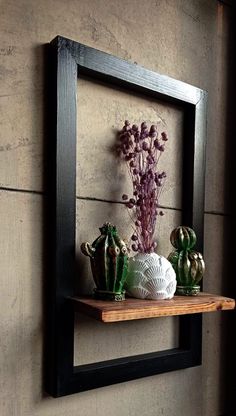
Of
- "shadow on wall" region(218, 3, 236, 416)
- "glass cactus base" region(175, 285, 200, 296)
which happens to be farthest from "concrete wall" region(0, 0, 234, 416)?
"glass cactus base" region(175, 285, 200, 296)

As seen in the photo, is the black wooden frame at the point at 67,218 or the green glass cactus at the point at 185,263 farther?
the green glass cactus at the point at 185,263

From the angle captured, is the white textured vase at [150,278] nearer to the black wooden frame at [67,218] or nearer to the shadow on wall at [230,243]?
the black wooden frame at [67,218]

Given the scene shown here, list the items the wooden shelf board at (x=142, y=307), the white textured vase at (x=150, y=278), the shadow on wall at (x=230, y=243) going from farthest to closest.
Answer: the shadow on wall at (x=230, y=243) → the white textured vase at (x=150, y=278) → the wooden shelf board at (x=142, y=307)

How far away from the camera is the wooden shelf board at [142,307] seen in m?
0.77

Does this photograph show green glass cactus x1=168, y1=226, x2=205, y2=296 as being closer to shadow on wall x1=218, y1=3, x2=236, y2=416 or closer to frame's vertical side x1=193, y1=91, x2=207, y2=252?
frame's vertical side x1=193, y1=91, x2=207, y2=252

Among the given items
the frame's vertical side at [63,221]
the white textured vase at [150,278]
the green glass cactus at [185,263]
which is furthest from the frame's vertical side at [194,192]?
the frame's vertical side at [63,221]

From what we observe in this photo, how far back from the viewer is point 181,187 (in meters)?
1.11

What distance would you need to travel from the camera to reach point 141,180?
37.6 inches

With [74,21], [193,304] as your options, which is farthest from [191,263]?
[74,21]

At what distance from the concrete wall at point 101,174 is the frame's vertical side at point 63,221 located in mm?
33

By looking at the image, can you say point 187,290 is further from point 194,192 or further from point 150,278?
point 194,192

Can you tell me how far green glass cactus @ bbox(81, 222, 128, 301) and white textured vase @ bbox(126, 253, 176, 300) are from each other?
0.05 meters

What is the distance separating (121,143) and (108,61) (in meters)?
0.19

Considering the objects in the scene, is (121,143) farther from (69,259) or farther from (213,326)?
(213,326)
